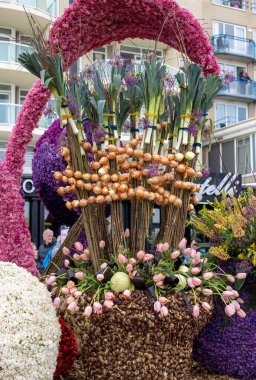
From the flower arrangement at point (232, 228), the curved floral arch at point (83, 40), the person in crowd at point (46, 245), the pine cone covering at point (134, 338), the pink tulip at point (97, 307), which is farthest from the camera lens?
the person in crowd at point (46, 245)

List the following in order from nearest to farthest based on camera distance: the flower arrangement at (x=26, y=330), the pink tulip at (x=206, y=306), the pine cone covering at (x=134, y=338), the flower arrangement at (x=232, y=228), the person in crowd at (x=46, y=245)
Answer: the flower arrangement at (x=26, y=330) → the pine cone covering at (x=134, y=338) → the pink tulip at (x=206, y=306) → the flower arrangement at (x=232, y=228) → the person in crowd at (x=46, y=245)

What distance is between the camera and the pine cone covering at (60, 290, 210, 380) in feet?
10.2

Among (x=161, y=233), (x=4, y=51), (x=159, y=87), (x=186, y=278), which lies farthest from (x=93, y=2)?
(x=4, y=51)

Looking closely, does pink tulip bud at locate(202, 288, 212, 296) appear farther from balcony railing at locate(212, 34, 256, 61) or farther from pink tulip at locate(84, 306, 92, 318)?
balcony railing at locate(212, 34, 256, 61)

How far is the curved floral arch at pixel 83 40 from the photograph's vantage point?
12.6ft

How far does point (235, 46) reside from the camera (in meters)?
25.4

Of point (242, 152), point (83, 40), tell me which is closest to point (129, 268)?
point (83, 40)

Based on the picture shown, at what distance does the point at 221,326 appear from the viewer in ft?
12.4

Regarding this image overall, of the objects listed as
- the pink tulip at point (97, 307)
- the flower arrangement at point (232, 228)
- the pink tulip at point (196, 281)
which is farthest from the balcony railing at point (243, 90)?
the pink tulip at point (97, 307)

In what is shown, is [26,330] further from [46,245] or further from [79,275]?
[46,245]

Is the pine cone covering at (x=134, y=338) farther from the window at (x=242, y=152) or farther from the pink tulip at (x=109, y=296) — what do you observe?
the window at (x=242, y=152)

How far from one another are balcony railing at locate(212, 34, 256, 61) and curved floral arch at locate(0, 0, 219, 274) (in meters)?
21.6

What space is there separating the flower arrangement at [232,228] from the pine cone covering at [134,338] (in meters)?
0.63

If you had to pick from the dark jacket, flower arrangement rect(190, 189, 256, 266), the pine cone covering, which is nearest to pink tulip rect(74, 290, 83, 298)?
the pine cone covering
